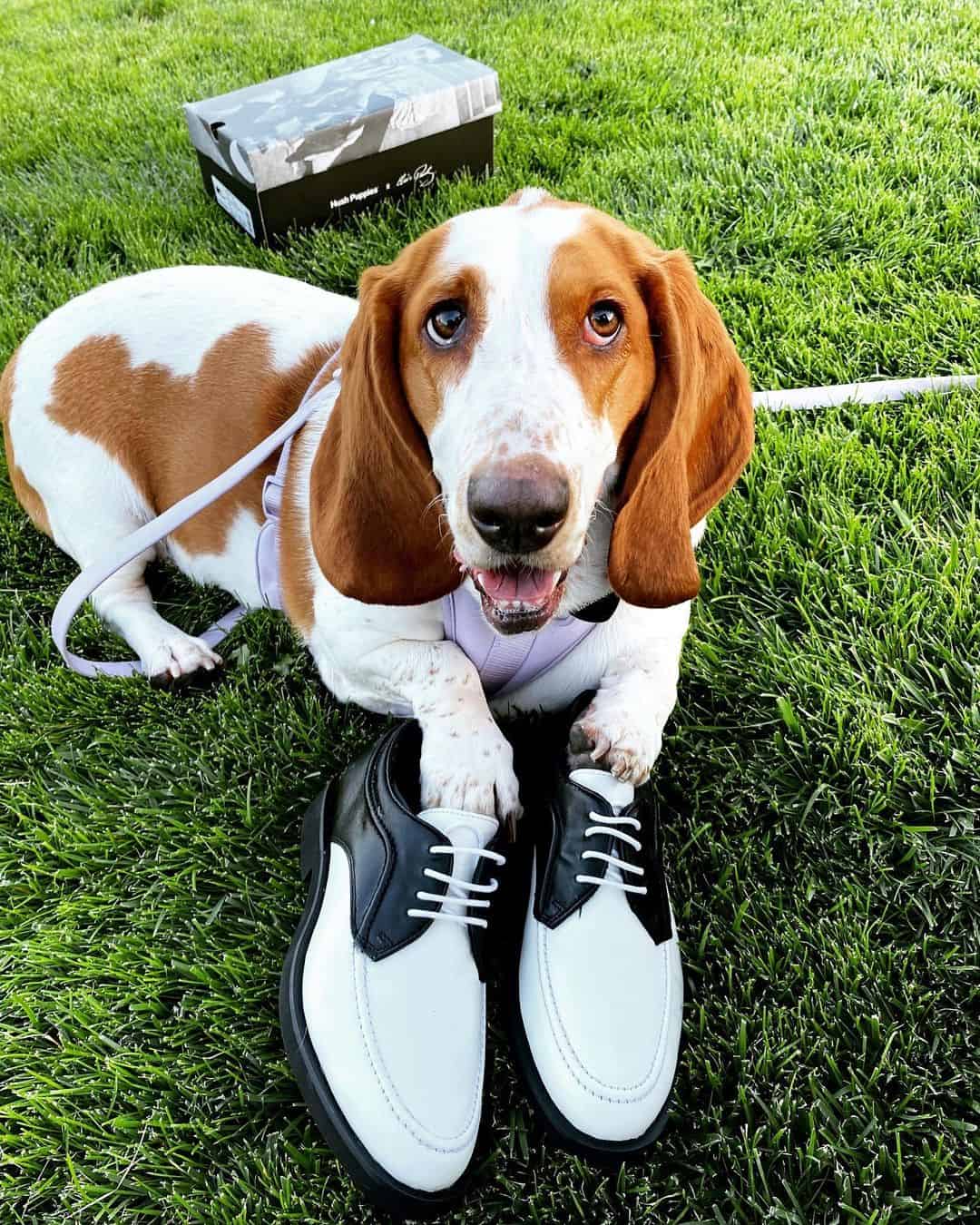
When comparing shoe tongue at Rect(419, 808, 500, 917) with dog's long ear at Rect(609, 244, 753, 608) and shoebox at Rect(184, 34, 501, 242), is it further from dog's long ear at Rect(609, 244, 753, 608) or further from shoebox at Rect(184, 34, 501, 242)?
shoebox at Rect(184, 34, 501, 242)

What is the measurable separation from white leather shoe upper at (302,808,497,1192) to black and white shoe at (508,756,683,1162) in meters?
0.12

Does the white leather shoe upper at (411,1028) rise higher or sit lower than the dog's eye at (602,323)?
lower

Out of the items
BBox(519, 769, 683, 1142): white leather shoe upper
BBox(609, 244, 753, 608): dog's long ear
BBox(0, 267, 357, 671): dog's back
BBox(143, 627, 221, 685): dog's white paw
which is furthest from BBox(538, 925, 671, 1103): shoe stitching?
BBox(0, 267, 357, 671): dog's back

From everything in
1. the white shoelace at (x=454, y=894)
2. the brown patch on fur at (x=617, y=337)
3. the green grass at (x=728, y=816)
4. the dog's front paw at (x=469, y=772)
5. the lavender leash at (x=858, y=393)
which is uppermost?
the brown patch on fur at (x=617, y=337)

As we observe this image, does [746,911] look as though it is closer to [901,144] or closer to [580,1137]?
[580,1137]

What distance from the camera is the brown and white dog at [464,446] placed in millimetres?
1574

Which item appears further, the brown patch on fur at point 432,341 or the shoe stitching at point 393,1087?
the brown patch on fur at point 432,341

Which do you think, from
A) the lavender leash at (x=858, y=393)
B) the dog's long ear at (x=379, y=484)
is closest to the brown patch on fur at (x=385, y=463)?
the dog's long ear at (x=379, y=484)

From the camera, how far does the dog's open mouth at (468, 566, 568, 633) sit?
1.63 metres

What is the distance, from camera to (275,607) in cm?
254

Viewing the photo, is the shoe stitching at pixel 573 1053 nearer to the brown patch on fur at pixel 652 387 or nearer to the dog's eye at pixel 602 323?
the brown patch on fur at pixel 652 387

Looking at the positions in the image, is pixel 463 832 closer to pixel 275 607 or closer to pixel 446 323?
pixel 446 323

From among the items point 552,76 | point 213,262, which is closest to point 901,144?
point 552,76

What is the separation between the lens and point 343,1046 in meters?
1.57
